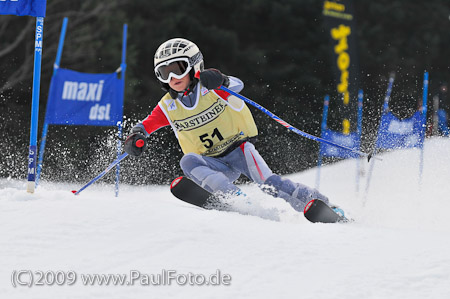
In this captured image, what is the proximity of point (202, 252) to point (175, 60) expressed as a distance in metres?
1.88

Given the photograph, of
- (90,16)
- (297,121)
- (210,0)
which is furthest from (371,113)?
Result: (90,16)

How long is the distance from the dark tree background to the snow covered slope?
7946 mm

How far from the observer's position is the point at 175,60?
4.28 m

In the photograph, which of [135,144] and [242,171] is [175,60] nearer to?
[135,144]

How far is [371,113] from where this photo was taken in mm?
15281

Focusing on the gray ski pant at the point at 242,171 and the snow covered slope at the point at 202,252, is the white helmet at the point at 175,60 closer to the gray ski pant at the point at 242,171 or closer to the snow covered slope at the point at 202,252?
the gray ski pant at the point at 242,171

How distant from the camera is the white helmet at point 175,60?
429cm

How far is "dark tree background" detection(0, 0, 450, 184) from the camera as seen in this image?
1382 cm

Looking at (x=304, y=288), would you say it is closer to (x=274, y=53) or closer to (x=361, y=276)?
(x=361, y=276)

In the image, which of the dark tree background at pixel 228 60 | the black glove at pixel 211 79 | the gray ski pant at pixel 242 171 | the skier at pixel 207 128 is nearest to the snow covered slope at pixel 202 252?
the gray ski pant at pixel 242 171

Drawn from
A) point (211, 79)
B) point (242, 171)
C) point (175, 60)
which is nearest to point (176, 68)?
point (175, 60)

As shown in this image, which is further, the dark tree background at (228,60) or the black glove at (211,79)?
the dark tree background at (228,60)

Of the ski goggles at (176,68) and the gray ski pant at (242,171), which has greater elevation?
the ski goggles at (176,68)

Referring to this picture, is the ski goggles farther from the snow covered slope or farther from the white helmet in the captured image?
the snow covered slope
